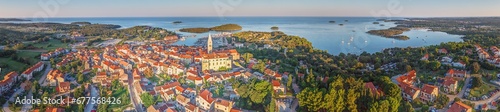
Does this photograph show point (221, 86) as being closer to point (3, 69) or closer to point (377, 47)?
point (3, 69)

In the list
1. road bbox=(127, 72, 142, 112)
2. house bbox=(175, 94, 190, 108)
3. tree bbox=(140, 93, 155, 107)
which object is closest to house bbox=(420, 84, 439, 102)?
house bbox=(175, 94, 190, 108)

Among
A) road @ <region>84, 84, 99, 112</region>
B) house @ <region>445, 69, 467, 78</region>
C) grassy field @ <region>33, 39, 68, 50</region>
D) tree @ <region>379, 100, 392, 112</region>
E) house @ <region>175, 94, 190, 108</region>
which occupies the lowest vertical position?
road @ <region>84, 84, 99, 112</region>

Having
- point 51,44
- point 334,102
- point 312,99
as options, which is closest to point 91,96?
point 312,99

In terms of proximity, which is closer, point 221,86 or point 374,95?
point 374,95

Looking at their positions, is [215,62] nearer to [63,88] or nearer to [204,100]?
[204,100]

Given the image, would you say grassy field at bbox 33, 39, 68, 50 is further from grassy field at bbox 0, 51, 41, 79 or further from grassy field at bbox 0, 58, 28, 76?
grassy field at bbox 0, 58, 28, 76

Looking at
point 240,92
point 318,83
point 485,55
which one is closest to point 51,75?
point 240,92

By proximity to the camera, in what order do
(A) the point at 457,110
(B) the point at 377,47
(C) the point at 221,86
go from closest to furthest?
(A) the point at 457,110 < (C) the point at 221,86 < (B) the point at 377,47
